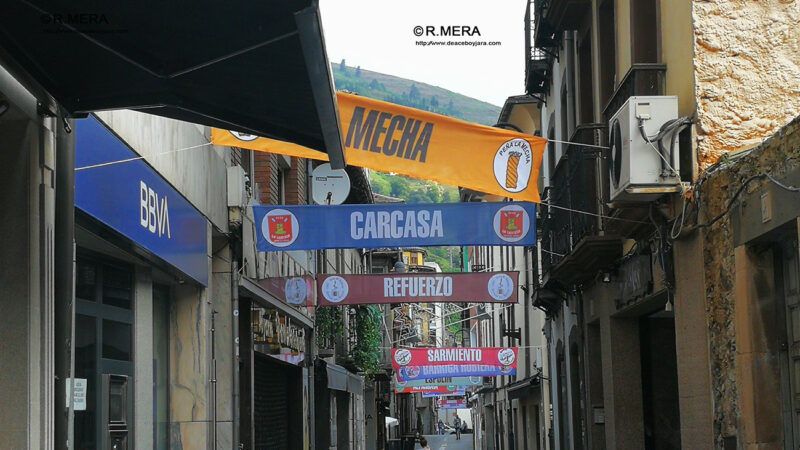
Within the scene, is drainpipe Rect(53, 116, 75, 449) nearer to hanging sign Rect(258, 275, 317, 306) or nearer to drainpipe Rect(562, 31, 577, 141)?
drainpipe Rect(562, 31, 577, 141)

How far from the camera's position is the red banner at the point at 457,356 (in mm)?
29134

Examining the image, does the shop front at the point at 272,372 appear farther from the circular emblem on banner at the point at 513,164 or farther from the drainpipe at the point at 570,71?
the drainpipe at the point at 570,71

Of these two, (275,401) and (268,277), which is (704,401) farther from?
(275,401)

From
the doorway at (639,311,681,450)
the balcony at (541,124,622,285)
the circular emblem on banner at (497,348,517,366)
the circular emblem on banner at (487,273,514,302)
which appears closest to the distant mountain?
the circular emblem on banner at (497,348,517,366)

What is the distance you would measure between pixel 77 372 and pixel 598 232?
7.32 metres

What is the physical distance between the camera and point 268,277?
18.1 metres

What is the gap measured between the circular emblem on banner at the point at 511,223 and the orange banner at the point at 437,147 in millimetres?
2457

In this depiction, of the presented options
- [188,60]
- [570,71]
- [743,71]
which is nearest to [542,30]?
[570,71]

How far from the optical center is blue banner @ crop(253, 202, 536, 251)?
14.5 m

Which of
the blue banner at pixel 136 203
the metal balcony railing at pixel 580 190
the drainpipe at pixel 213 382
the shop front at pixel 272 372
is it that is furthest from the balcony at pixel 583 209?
the shop front at pixel 272 372

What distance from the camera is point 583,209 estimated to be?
14031 mm

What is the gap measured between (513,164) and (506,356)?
705 inches

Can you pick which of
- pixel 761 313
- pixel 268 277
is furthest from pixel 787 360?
pixel 268 277

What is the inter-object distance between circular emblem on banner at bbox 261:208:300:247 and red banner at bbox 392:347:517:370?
14.5 metres
